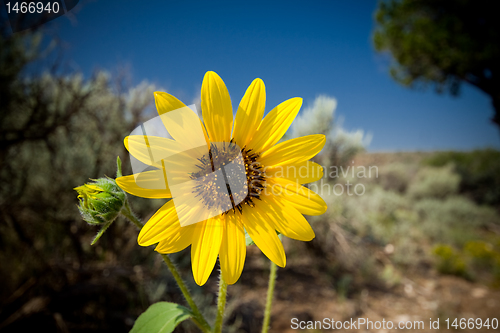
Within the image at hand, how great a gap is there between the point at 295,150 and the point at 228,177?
19cm

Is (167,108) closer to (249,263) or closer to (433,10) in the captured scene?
(249,263)

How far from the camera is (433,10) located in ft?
24.9

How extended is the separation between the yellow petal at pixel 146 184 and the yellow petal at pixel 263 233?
0.20 meters

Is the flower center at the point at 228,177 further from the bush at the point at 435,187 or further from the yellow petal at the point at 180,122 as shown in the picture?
the bush at the point at 435,187

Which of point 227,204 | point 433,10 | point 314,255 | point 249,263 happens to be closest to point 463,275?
point 314,255

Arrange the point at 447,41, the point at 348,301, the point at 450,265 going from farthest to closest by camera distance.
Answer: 1. the point at 447,41
2. the point at 450,265
3. the point at 348,301

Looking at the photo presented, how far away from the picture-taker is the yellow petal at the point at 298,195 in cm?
61

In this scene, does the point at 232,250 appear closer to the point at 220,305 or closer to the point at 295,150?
the point at 220,305

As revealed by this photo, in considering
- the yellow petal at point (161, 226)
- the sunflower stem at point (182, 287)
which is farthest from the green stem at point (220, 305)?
the yellow petal at point (161, 226)

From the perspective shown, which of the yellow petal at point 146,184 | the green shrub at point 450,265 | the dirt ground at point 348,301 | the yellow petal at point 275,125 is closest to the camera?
the yellow petal at point 146,184

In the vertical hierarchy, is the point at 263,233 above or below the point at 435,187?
above

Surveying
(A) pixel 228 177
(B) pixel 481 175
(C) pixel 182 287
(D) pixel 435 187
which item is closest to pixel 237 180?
(A) pixel 228 177

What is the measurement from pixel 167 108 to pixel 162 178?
16 cm

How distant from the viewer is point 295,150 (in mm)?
643
